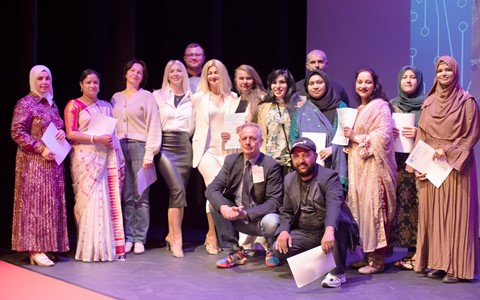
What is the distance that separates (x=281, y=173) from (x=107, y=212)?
4.56ft

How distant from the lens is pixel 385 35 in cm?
639

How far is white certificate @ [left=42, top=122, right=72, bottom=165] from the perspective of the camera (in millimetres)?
4883

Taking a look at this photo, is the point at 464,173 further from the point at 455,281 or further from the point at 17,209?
the point at 17,209

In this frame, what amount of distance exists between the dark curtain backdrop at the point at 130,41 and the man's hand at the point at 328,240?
2849 mm

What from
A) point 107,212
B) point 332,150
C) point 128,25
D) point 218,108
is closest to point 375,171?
point 332,150

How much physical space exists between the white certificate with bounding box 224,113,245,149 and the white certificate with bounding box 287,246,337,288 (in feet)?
4.49

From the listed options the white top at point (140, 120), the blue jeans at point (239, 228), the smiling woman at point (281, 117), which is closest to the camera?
the blue jeans at point (239, 228)

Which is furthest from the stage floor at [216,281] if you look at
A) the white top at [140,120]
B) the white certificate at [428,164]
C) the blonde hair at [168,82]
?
the blonde hair at [168,82]

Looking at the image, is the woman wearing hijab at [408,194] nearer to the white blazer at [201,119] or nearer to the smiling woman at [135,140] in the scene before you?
the white blazer at [201,119]

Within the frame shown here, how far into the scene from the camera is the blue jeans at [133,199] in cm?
550

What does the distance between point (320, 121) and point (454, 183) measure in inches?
41.6

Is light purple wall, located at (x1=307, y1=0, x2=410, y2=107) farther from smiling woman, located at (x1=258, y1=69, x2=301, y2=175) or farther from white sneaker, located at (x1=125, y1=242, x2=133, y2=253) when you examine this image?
white sneaker, located at (x1=125, y1=242, x2=133, y2=253)

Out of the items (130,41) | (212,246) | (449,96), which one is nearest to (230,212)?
(212,246)

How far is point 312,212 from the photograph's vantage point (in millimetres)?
4453
